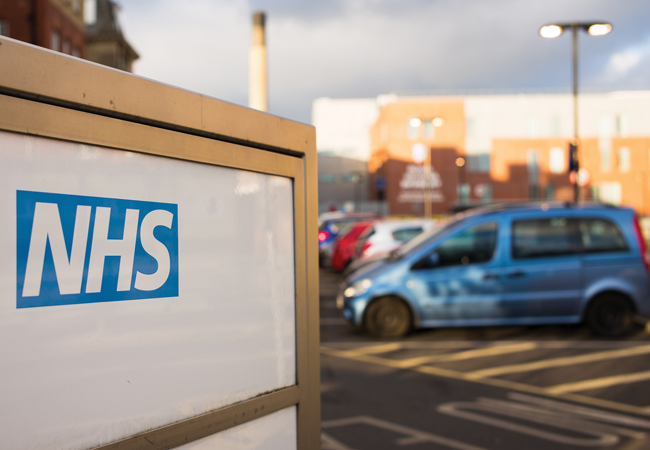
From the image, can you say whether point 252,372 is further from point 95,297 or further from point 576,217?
point 576,217

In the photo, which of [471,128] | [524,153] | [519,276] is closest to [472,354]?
[519,276]

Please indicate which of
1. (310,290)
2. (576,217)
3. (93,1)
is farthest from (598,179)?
(310,290)

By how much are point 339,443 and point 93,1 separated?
5048 centimetres

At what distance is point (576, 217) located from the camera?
27.6 feet

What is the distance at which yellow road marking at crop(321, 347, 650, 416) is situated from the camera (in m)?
5.29

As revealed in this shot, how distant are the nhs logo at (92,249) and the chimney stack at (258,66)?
12.6m

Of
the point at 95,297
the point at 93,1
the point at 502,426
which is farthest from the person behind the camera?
the point at 93,1

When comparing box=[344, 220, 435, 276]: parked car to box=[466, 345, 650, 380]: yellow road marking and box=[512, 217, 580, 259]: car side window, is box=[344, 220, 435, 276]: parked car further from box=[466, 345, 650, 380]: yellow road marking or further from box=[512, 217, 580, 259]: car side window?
box=[466, 345, 650, 380]: yellow road marking

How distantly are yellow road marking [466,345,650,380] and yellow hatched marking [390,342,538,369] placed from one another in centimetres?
58

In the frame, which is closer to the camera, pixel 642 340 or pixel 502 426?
pixel 502 426

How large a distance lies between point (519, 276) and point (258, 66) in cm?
891

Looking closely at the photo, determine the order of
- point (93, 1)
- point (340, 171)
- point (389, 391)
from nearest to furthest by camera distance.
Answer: point (389, 391), point (93, 1), point (340, 171)

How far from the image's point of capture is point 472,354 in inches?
292

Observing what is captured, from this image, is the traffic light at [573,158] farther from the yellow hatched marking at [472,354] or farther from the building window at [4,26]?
the building window at [4,26]
